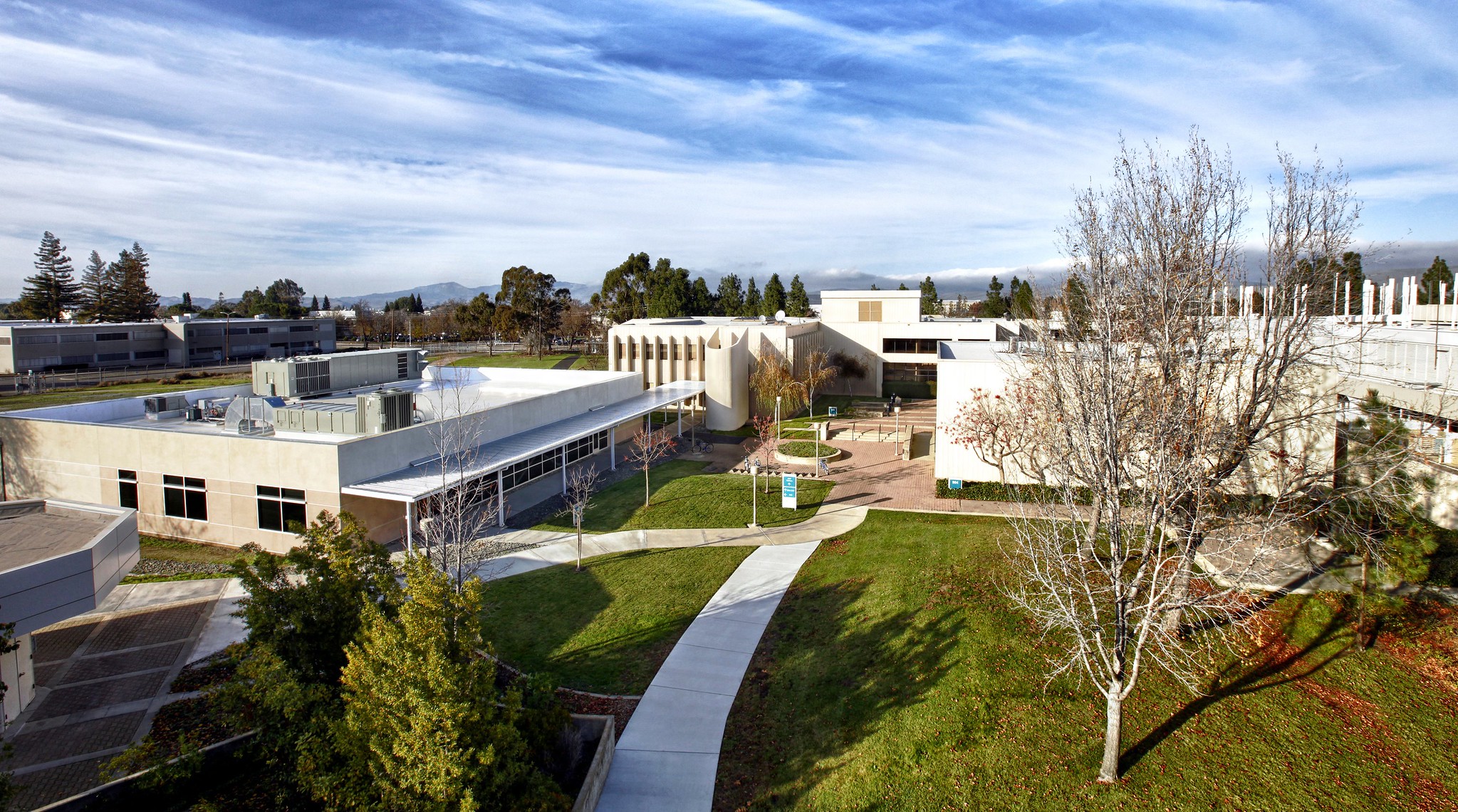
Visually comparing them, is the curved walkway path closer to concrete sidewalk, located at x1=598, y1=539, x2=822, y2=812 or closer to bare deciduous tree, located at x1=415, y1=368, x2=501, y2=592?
bare deciduous tree, located at x1=415, y1=368, x2=501, y2=592

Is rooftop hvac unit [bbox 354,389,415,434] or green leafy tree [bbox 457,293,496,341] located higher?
green leafy tree [bbox 457,293,496,341]

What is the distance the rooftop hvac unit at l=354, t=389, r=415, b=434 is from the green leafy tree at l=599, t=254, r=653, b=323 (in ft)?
187

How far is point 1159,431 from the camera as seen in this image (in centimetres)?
1038

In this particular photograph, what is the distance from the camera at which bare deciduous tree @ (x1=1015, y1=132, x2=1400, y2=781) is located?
34.4ft

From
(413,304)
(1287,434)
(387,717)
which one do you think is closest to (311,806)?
(387,717)

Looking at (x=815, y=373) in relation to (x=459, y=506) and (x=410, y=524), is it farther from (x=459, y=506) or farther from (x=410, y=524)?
(x=459, y=506)

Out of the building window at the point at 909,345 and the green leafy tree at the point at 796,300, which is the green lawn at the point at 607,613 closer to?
the building window at the point at 909,345

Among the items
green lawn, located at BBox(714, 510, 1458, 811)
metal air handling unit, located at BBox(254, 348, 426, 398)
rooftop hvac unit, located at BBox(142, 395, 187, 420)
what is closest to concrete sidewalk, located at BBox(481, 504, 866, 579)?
green lawn, located at BBox(714, 510, 1458, 811)

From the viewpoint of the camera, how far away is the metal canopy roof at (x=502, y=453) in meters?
19.4

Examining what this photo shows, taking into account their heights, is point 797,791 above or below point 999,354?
below

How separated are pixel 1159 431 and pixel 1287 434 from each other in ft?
26.9

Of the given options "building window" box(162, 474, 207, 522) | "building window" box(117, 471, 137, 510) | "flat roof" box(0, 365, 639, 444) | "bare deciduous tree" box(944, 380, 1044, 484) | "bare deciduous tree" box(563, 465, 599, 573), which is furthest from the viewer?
"flat roof" box(0, 365, 639, 444)

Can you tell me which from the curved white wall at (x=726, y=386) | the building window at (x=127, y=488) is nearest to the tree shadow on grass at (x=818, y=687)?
the building window at (x=127, y=488)

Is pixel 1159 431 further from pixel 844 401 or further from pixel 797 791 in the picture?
pixel 844 401
